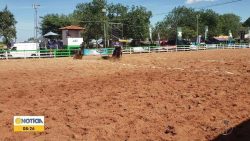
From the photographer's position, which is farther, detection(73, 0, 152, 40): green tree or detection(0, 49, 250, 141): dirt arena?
detection(73, 0, 152, 40): green tree

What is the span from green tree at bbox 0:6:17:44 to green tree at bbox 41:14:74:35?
29.4 meters

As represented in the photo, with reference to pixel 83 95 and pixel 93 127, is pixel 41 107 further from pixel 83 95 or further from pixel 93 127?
pixel 93 127

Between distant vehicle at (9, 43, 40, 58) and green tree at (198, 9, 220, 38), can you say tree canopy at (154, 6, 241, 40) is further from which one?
distant vehicle at (9, 43, 40, 58)

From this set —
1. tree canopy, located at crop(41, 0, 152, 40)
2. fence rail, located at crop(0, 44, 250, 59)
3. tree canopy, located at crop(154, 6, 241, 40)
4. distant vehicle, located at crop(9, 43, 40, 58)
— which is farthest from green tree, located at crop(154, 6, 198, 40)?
distant vehicle, located at crop(9, 43, 40, 58)

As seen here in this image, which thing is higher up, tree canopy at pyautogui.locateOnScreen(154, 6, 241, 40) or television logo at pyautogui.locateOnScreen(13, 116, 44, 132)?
tree canopy at pyautogui.locateOnScreen(154, 6, 241, 40)

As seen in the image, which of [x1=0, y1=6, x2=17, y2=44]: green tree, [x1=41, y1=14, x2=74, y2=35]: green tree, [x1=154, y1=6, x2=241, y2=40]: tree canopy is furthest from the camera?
[x1=154, y1=6, x2=241, y2=40]: tree canopy

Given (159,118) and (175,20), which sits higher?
(175,20)

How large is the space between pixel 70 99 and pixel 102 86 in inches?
95.1

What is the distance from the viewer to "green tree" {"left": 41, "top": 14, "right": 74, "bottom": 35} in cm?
8738

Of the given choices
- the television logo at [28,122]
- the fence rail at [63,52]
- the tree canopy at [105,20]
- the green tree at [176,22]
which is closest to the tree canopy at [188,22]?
the green tree at [176,22]

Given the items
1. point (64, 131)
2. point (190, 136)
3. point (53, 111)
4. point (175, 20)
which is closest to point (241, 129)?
point (190, 136)

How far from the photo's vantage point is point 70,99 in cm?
1120

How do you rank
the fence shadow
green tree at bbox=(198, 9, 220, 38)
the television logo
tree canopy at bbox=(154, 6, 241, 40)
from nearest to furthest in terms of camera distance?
the television logo → the fence shadow → tree canopy at bbox=(154, 6, 241, 40) → green tree at bbox=(198, 9, 220, 38)

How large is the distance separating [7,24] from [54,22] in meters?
32.3
